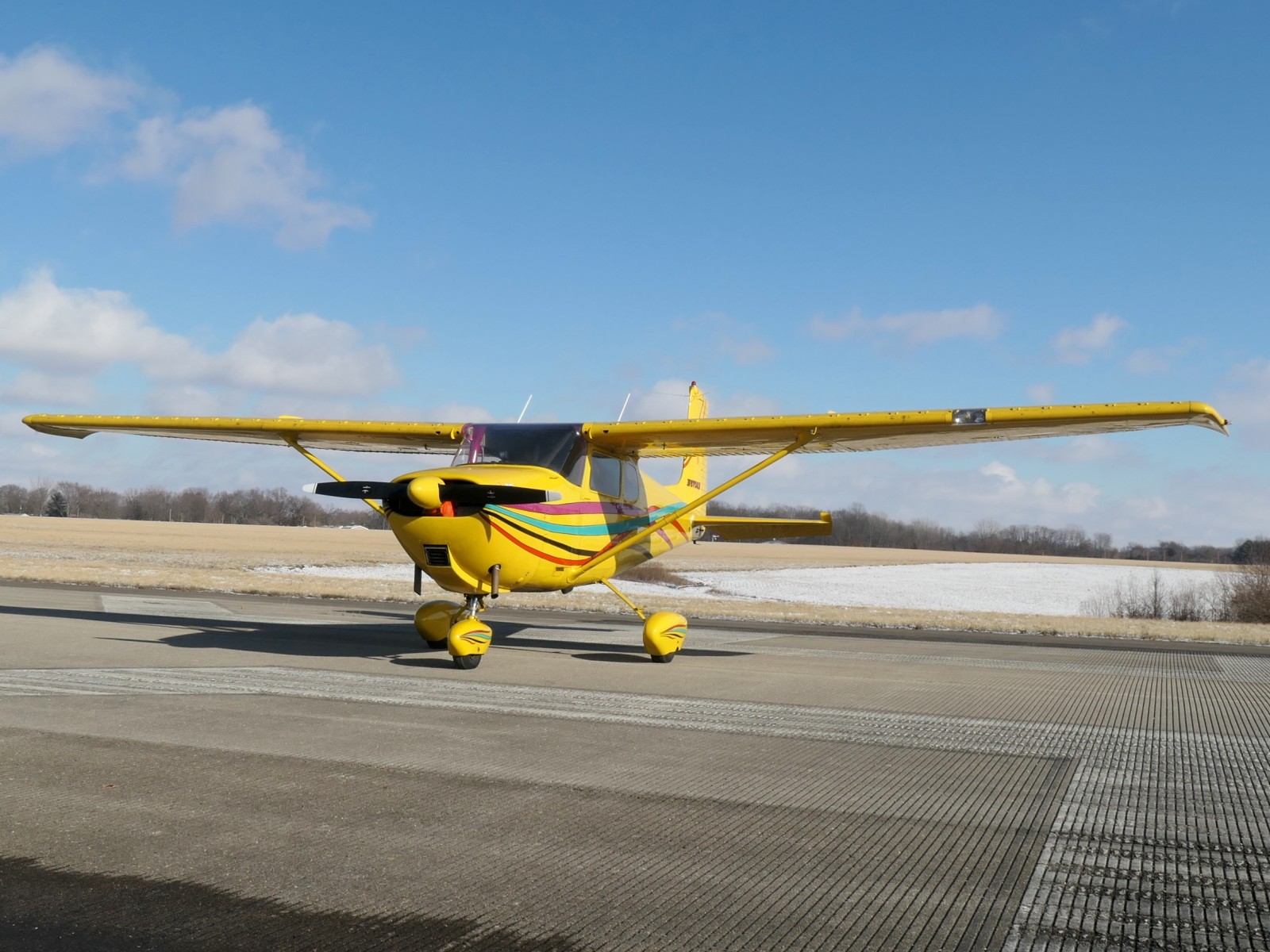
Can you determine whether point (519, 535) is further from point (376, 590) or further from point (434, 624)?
point (376, 590)

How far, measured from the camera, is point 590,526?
1219 cm

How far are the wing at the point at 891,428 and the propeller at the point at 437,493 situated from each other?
7.55 feet

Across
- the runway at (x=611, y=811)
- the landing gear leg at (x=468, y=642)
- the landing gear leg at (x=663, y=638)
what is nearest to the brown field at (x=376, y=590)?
the landing gear leg at (x=663, y=638)

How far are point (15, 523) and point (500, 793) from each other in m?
87.8

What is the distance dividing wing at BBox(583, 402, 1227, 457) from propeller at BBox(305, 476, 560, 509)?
7.55ft

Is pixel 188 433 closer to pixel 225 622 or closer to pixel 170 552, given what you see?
pixel 225 622

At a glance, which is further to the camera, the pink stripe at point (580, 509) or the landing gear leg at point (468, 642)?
the pink stripe at point (580, 509)

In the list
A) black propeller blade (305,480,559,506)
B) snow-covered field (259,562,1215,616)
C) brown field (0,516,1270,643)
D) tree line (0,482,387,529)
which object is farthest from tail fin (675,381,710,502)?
tree line (0,482,387,529)

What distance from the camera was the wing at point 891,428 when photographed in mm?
10672

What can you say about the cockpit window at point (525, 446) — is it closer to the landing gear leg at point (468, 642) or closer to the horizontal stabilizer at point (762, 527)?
the landing gear leg at point (468, 642)

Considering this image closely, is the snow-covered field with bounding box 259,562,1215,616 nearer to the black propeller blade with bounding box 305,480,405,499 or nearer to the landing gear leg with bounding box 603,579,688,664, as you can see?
the landing gear leg with bounding box 603,579,688,664

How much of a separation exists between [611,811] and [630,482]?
8.99 metres

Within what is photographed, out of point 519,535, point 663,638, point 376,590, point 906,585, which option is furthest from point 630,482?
point 906,585

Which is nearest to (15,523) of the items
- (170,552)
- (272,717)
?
(170,552)
